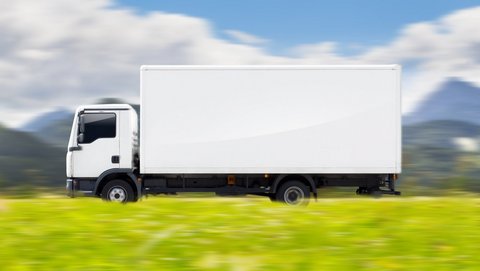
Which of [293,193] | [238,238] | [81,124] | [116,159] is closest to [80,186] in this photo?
[116,159]

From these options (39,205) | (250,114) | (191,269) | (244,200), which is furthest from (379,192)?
(191,269)

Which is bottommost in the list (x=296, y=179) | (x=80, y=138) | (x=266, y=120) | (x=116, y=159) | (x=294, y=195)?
(x=294, y=195)

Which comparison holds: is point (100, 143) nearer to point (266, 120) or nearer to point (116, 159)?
point (116, 159)

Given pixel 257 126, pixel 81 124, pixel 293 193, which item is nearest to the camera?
pixel 257 126

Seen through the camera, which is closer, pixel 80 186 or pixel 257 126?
pixel 257 126

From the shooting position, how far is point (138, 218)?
7.26 meters

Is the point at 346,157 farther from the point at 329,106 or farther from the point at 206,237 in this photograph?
→ the point at 206,237

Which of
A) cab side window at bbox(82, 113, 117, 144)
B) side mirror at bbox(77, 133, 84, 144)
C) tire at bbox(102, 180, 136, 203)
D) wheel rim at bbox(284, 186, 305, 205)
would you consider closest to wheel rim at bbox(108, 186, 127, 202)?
tire at bbox(102, 180, 136, 203)

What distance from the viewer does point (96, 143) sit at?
17594mm

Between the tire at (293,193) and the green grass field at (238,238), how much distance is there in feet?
31.4

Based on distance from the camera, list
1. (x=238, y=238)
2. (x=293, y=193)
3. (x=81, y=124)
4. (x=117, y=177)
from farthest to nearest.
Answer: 1. (x=117, y=177)
2. (x=293, y=193)
3. (x=81, y=124)
4. (x=238, y=238)

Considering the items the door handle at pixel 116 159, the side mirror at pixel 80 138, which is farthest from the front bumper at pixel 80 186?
the side mirror at pixel 80 138

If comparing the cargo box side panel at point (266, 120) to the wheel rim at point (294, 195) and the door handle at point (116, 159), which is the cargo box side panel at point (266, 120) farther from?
the door handle at point (116, 159)

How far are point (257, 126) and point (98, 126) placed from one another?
3980 millimetres
